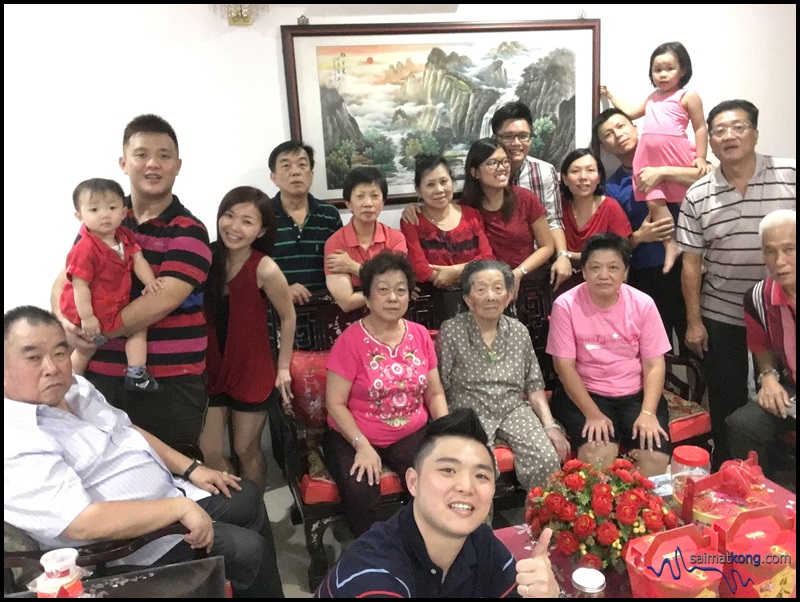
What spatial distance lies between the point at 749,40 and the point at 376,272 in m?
2.82

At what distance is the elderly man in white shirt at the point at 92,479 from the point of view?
61.1 inches

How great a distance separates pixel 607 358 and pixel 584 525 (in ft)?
3.68

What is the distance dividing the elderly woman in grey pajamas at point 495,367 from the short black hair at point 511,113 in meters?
0.91

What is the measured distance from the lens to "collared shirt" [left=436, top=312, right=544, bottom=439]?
2592mm

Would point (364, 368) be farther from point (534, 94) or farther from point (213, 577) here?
point (534, 94)

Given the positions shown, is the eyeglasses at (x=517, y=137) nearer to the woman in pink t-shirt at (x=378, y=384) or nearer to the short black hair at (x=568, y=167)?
the short black hair at (x=568, y=167)

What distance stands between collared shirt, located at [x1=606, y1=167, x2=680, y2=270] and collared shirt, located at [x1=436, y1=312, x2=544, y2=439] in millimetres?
958

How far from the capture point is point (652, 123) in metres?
3.27

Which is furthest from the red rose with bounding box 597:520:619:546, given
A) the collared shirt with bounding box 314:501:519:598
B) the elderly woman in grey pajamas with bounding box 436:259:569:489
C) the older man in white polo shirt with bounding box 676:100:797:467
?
the older man in white polo shirt with bounding box 676:100:797:467

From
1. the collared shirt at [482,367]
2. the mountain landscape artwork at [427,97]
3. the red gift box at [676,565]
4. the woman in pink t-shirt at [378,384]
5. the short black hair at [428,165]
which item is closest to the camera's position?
the red gift box at [676,565]

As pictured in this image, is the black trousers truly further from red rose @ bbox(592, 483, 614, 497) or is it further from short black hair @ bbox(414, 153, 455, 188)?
short black hair @ bbox(414, 153, 455, 188)

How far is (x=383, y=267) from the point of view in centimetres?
239

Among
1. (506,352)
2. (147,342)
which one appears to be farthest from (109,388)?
(506,352)

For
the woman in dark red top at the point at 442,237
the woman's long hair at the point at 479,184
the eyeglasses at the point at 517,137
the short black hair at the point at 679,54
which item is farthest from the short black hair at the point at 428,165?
the short black hair at the point at 679,54
